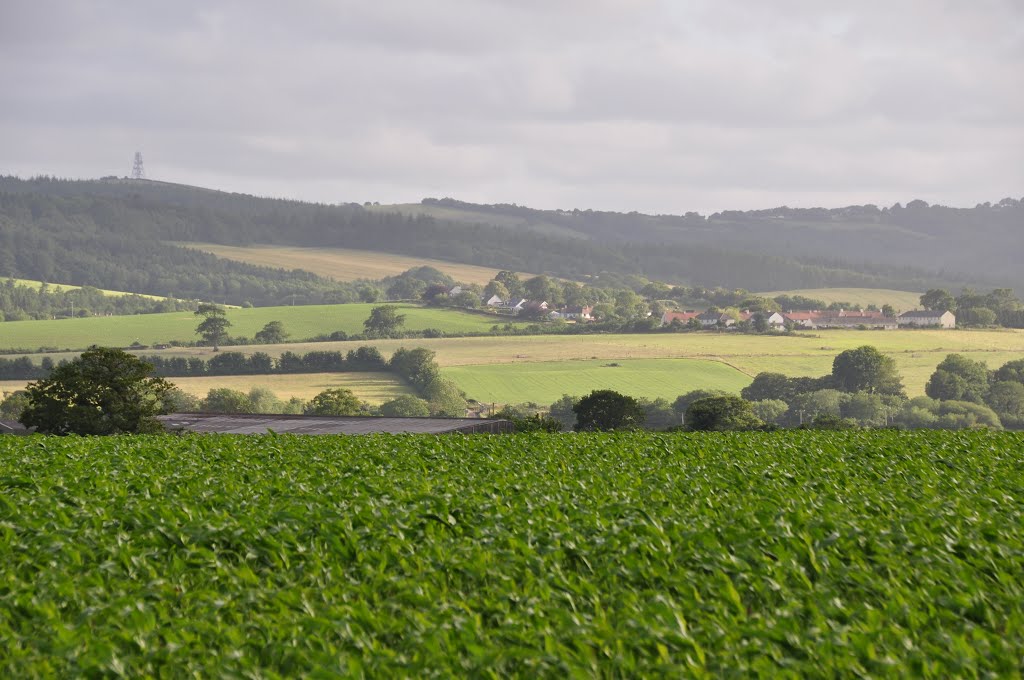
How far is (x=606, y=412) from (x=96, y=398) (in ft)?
145

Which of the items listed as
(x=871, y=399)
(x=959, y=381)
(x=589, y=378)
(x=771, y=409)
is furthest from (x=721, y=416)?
(x=959, y=381)

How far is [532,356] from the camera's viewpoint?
177 meters

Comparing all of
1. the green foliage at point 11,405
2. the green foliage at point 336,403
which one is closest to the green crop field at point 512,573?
the green foliage at point 336,403

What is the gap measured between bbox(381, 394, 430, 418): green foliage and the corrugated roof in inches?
1929

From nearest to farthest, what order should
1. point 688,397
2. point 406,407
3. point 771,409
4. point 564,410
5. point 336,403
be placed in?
point 336,403 < point 564,410 < point 406,407 < point 771,409 < point 688,397

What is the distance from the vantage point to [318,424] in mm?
79250

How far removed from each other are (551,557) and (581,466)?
12919mm

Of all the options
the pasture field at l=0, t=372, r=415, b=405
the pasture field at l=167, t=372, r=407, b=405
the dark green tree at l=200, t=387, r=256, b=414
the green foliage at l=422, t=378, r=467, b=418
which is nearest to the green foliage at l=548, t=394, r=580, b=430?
the green foliage at l=422, t=378, r=467, b=418

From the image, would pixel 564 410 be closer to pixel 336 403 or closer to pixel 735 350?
pixel 336 403

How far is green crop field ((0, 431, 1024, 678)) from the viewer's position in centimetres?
1152

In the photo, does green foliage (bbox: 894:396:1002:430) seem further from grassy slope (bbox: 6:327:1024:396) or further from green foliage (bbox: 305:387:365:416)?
green foliage (bbox: 305:387:365:416)

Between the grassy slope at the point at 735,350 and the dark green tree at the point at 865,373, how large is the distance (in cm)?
305

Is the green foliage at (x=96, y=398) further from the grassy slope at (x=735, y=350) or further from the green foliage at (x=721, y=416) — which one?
the grassy slope at (x=735, y=350)

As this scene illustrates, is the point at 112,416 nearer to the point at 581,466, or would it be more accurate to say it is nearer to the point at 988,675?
the point at 581,466
